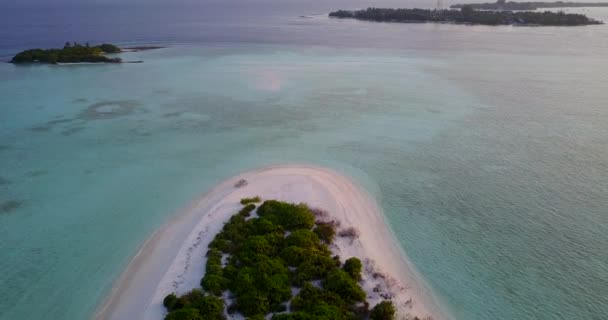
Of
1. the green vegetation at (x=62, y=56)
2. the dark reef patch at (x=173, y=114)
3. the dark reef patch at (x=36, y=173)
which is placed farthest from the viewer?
the green vegetation at (x=62, y=56)

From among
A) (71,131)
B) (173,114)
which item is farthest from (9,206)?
(173,114)

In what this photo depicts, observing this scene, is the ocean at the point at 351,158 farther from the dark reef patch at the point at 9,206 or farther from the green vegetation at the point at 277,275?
the green vegetation at the point at 277,275

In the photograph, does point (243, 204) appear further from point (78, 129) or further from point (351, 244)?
point (78, 129)

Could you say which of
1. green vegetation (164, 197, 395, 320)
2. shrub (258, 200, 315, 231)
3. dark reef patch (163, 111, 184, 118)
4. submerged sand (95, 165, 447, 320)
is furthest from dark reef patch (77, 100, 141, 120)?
green vegetation (164, 197, 395, 320)

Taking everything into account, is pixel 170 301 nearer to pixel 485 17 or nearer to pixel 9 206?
pixel 9 206

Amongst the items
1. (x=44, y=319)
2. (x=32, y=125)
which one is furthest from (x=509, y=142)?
(x=32, y=125)

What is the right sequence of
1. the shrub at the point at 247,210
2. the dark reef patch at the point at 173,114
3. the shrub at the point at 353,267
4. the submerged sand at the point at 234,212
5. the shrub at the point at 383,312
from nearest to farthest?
the shrub at the point at 383,312 → the submerged sand at the point at 234,212 → the shrub at the point at 353,267 → the shrub at the point at 247,210 → the dark reef patch at the point at 173,114

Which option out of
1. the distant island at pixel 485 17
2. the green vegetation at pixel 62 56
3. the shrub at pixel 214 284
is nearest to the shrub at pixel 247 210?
the shrub at pixel 214 284
